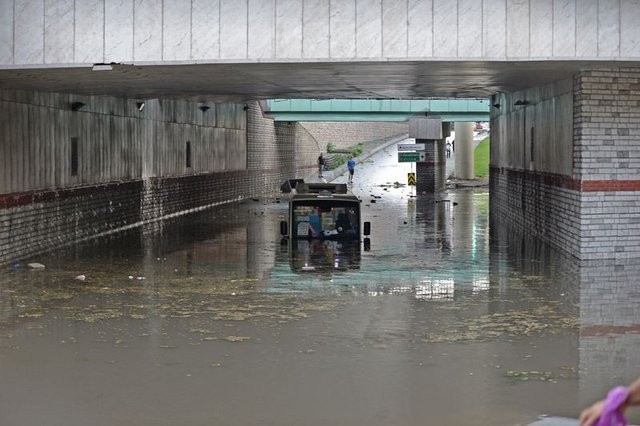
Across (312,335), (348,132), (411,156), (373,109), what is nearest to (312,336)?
(312,335)

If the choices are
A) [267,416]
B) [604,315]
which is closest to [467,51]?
[604,315]

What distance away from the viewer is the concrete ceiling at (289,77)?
1978 cm

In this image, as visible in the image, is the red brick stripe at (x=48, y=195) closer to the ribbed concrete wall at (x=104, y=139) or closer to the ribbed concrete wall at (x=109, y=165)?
the ribbed concrete wall at (x=109, y=165)

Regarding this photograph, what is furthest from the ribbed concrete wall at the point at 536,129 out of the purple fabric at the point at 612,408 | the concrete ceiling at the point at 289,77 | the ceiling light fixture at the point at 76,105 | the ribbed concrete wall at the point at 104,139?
the purple fabric at the point at 612,408

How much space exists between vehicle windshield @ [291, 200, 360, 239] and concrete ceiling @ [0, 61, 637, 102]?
2833mm

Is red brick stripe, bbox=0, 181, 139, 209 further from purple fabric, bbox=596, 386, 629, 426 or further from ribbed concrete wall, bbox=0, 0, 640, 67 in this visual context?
purple fabric, bbox=596, 386, 629, 426

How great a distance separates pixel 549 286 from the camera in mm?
18359

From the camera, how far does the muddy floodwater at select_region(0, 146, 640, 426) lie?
9969 mm

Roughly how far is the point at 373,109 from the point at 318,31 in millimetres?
32499

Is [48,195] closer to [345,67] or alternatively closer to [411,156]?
[345,67]

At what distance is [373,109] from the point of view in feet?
168

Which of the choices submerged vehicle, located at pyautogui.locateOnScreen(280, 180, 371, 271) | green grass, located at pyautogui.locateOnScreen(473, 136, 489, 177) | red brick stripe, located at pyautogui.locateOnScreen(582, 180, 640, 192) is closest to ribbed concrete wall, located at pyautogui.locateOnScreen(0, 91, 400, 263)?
submerged vehicle, located at pyautogui.locateOnScreen(280, 180, 371, 271)

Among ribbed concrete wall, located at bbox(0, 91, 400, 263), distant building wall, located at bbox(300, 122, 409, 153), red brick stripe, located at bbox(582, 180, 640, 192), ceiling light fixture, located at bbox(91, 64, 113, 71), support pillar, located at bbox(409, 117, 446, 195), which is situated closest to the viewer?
ceiling light fixture, located at bbox(91, 64, 113, 71)

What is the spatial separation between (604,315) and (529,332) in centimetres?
201
